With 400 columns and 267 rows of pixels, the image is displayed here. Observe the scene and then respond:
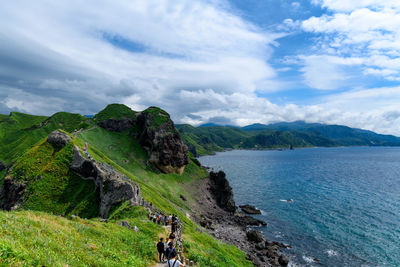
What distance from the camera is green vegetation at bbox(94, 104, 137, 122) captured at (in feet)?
434

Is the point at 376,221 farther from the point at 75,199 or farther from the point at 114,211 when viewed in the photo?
the point at 75,199

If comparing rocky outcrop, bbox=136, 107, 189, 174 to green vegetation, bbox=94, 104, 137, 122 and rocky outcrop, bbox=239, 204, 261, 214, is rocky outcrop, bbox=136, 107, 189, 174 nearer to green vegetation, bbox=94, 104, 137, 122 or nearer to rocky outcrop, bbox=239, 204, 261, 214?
green vegetation, bbox=94, 104, 137, 122

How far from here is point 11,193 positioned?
46.8 meters

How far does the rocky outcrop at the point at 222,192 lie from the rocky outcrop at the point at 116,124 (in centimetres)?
6353

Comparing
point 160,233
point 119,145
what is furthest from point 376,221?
point 119,145

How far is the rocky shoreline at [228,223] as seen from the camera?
2213 inches

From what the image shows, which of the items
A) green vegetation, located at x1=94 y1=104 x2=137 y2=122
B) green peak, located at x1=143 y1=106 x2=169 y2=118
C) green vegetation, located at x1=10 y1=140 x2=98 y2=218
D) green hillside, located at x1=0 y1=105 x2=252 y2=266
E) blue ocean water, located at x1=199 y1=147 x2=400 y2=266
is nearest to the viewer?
green hillside, located at x1=0 y1=105 x2=252 y2=266

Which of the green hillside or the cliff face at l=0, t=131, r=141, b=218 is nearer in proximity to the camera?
the green hillside

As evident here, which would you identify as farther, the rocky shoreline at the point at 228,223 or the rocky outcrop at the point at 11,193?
the rocky shoreline at the point at 228,223

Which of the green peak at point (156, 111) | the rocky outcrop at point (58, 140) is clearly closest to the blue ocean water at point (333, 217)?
the green peak at point (156, 111)

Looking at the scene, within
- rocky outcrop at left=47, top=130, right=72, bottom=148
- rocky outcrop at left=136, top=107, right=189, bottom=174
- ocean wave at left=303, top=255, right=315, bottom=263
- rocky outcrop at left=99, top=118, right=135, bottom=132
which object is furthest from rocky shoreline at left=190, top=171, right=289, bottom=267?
rocky outcrop at left=99, top=118, right=135, bottom=132

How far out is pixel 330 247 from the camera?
5966 centimetres

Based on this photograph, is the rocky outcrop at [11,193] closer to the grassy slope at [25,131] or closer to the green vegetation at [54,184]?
the green vegetation at [54,184]

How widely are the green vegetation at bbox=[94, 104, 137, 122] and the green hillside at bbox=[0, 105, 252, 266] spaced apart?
33.4ft
